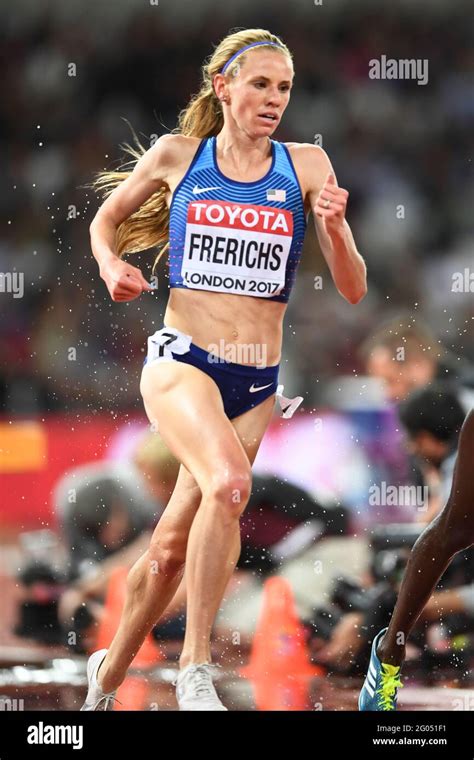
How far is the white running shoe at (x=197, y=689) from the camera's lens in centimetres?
300

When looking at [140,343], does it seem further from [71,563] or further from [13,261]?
[71,563]

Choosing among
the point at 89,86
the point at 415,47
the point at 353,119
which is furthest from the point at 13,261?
the point at 415,47

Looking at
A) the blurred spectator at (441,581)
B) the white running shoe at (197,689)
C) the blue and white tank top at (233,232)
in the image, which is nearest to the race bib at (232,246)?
the blue and white tank top at (233,232)

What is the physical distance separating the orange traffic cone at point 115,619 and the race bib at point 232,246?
6.03 feet

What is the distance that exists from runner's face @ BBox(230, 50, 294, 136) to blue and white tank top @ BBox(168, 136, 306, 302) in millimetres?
180

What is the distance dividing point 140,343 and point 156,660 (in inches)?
56.8

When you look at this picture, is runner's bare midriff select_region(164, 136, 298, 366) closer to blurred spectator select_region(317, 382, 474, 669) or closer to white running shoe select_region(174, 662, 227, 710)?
white running shoe select_region(174, 662, 227, 710)

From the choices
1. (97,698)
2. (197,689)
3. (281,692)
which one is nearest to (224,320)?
(197,689)

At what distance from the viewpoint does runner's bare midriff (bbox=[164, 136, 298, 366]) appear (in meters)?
3.49

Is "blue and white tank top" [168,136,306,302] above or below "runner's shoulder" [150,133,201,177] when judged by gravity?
below

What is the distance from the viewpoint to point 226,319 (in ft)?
11.5

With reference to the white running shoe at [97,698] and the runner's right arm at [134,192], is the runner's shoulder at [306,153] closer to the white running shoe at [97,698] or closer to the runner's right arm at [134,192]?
the runner's right arm at [134,192]

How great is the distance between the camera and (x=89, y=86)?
5082mm

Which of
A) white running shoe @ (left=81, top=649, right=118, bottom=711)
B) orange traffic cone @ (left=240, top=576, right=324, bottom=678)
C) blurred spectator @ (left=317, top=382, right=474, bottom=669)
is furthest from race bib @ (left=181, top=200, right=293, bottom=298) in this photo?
orange traffic cone @ (left=240, top=576, right=324, bottom=678)
